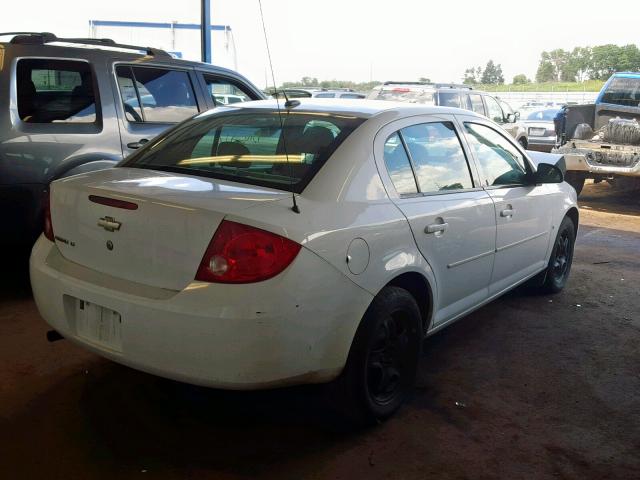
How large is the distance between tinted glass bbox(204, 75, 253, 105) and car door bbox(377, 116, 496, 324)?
2964 mm

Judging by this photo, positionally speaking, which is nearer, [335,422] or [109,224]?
[109,224]

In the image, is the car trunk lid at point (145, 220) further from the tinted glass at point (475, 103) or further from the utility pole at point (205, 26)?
the tinted glass at point (475, 103)

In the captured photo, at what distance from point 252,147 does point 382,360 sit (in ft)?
4.16

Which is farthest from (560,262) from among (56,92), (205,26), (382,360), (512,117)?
(512,117)

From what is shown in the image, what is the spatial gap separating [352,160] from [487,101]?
1146 centimetres

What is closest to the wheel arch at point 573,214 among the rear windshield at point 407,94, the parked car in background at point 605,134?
the parked car in background at point 605,134

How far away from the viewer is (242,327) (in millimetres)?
2389

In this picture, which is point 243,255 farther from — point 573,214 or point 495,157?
point 573,214

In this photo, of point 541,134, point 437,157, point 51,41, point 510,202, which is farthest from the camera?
point 541,134

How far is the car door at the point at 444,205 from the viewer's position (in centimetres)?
321

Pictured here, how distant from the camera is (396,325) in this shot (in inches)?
123

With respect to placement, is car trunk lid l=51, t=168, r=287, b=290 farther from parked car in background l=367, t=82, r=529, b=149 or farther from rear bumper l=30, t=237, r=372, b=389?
parked car in background l=367, t=82, r=529, b=149

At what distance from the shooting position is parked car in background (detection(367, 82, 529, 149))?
12.5m

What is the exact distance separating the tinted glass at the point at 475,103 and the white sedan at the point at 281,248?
9444 mm
